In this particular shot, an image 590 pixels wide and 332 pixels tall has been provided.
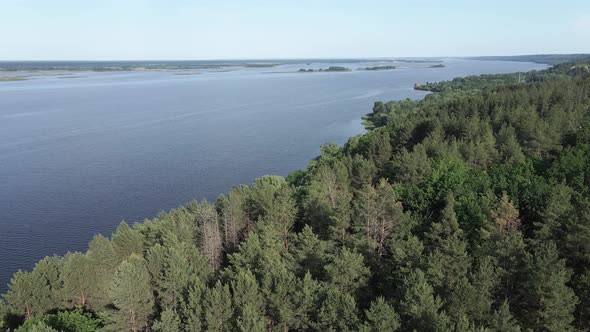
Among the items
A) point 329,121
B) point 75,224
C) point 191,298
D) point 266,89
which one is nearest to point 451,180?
point 191,298

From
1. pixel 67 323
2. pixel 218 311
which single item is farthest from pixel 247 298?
pixel 67 323

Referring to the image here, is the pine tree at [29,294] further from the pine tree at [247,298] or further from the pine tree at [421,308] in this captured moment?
the pine tree at [421,308]

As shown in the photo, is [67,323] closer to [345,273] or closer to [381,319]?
[345,273]

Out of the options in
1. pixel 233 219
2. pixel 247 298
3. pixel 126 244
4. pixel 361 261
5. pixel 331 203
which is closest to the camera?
pixel 247 298

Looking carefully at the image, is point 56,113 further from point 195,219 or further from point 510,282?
point 510,282

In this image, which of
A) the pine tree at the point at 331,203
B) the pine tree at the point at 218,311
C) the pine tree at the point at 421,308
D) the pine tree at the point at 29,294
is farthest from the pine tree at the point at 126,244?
the pine tree at the point at 421,308
